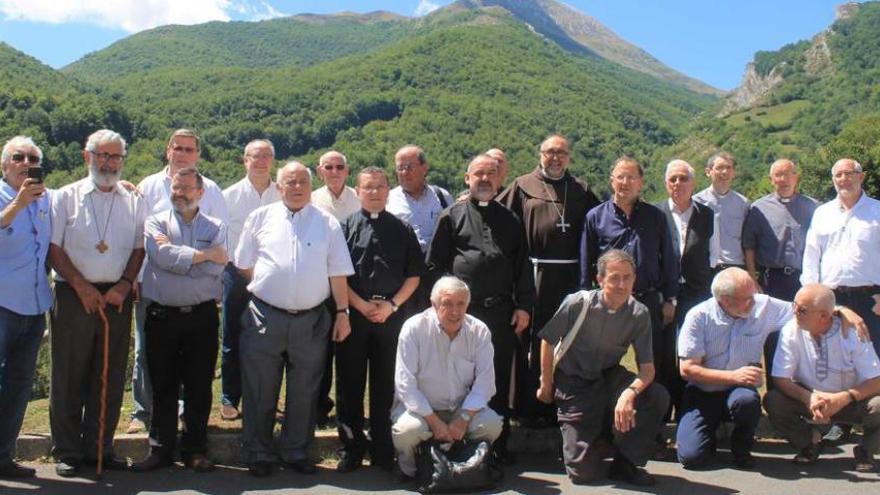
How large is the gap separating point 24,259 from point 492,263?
3145mm

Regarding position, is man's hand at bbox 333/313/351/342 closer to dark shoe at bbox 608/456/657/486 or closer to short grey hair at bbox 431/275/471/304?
short grey hair at bbox 431/275/471/304

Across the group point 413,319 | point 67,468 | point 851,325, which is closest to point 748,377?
point 851,325

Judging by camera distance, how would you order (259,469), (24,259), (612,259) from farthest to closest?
(612,259)
(259,469)
(24,259)

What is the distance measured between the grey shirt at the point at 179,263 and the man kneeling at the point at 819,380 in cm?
418

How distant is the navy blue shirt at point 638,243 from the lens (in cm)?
628

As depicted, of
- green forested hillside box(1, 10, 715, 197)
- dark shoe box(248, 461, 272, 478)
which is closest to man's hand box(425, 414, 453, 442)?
dark shoe box(248, 461, 272, 478)

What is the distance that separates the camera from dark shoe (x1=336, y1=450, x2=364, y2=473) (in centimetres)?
582

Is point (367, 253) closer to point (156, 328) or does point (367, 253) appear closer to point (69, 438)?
point (156, 328)

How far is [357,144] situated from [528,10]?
138 meters

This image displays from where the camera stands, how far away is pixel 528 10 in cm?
19238

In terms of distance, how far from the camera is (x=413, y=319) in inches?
223

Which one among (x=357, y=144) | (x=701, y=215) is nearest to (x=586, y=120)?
(x=357, y=144)

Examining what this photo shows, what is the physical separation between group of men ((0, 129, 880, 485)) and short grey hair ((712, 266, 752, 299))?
0.02m

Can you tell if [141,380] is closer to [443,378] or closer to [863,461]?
[443,378]
